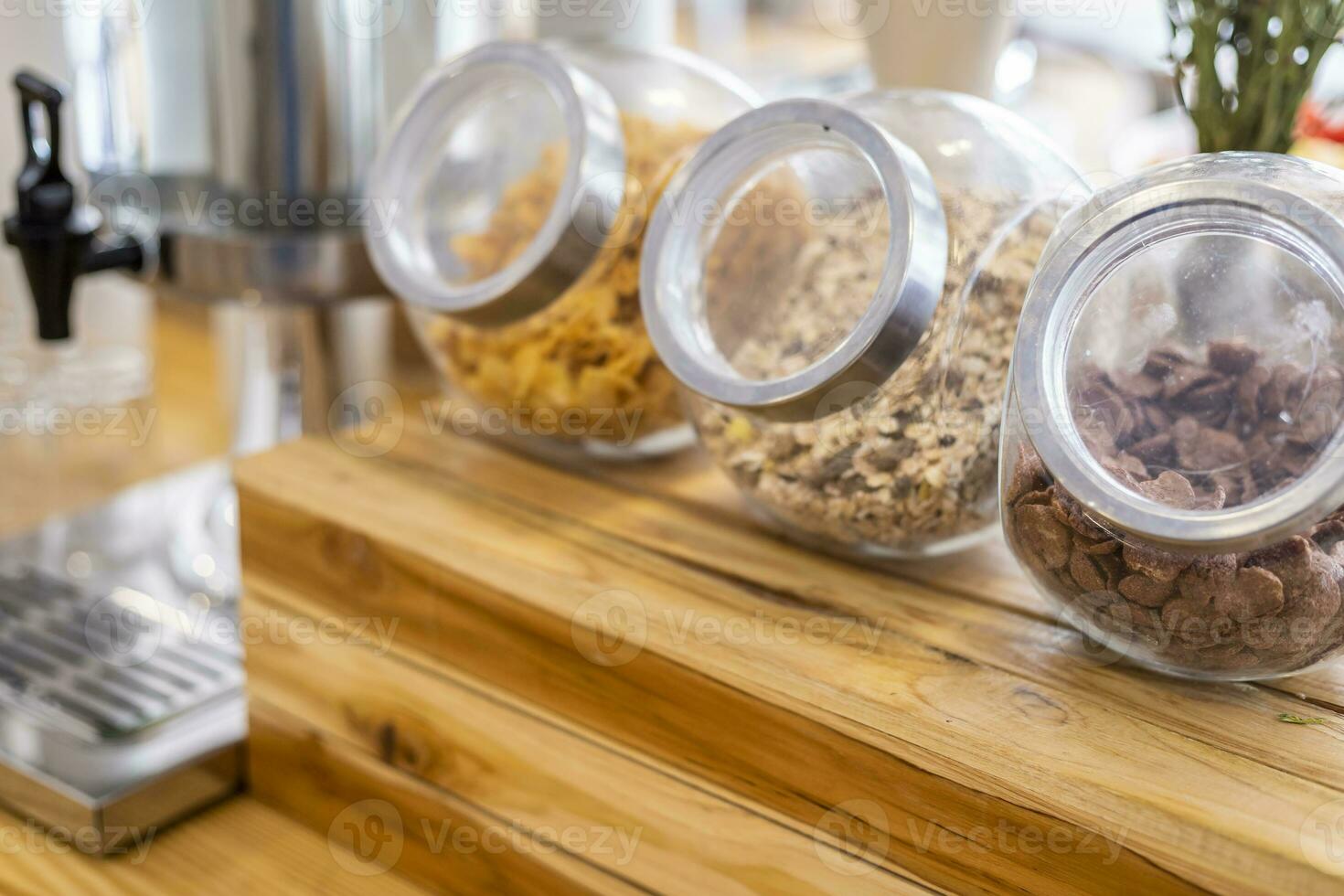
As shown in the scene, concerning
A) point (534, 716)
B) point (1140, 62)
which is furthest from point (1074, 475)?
point (1140, 62)

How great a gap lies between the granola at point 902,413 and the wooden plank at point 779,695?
38 millimetres

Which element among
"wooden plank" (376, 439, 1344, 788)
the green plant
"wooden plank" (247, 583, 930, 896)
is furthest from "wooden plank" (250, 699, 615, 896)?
the green plant

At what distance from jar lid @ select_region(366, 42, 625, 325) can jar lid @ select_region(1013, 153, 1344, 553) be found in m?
0.19

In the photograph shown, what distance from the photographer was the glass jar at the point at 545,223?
1.80 feet

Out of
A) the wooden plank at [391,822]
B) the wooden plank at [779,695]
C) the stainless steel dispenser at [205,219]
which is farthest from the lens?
the stainless steel dispenser at [205,219]

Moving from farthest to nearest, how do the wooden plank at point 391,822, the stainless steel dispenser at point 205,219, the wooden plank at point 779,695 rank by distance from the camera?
the stainless steel dispenser at point 205,219
the wooden plank at point 391,822
the wooden plank at point 779,695

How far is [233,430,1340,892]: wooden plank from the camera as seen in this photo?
40 centimetres

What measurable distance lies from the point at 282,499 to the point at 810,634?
244mm

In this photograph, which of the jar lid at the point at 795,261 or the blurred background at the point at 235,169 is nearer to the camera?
the jar lid at the point at 795,261

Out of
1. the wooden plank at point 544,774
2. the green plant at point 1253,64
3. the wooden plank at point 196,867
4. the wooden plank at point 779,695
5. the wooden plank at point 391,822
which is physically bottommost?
the wooden plank at point 196,867

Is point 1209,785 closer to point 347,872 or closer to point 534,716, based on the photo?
point 534,716

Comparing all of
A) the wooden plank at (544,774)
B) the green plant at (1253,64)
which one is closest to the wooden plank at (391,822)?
the wooden plank at (544,774)

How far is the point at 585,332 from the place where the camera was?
580 mm

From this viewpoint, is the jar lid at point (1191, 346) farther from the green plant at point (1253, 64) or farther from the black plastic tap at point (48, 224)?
the black plastic tap at point (48, 224)
